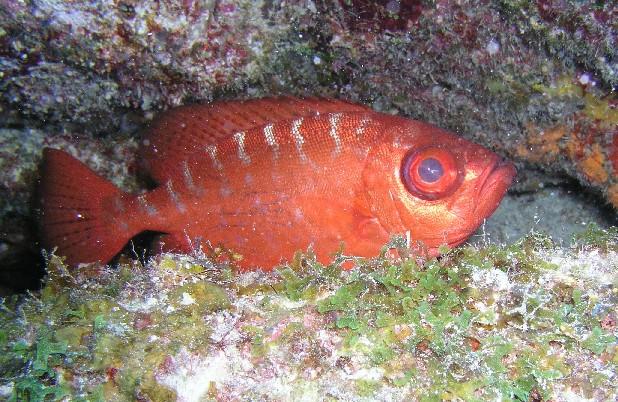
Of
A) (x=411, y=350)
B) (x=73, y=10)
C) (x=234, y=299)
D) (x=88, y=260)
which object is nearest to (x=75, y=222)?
(x=88, y=260)

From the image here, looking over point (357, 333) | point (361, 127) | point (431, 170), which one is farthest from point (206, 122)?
point (357, 333)

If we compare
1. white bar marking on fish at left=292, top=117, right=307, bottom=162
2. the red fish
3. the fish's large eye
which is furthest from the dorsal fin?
the fish's large eye

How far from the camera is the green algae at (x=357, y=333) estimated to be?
5.66 ft

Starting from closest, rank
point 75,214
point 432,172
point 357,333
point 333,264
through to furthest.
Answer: point 357,333, point 333,264, point 432,172, point 75,214

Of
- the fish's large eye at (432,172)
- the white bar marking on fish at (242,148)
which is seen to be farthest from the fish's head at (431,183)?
the white bar marking on fish at (242,148)

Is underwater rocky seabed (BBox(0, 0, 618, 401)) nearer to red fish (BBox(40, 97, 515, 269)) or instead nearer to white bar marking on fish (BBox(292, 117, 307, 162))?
red fish (BBox(40, 97, 515, 269))

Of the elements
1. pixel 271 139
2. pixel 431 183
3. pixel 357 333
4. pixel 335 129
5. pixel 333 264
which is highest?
pixel 335 129

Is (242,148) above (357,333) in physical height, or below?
above

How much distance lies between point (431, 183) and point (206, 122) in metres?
2.01

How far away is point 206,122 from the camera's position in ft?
12.2

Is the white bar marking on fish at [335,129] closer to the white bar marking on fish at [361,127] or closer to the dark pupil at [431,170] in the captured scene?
the white bar marking on fish at [361,127]

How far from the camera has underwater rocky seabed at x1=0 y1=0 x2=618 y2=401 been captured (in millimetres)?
1769

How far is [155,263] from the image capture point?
88.4 inches

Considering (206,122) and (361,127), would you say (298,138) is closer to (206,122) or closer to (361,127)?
(361,127)
